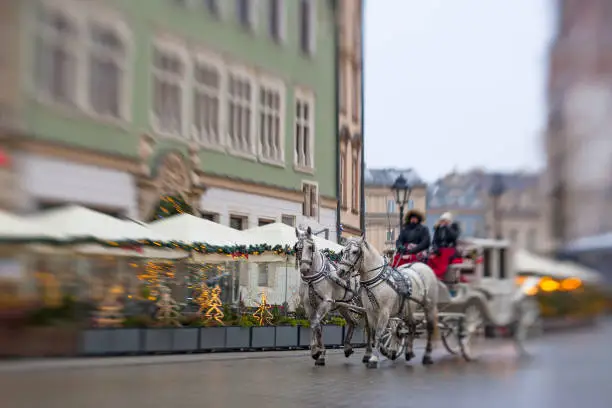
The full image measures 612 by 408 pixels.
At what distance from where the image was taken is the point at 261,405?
2.90 meters

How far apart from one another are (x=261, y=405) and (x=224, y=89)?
199 centimetres

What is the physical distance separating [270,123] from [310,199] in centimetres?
47

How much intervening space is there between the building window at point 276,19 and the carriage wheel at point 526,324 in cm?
61

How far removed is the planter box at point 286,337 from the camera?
7277 millimetres

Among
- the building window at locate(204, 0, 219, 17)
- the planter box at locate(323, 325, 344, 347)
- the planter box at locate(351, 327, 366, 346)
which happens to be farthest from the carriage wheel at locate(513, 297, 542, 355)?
the planter box at locate(323, 325, 344, 347)

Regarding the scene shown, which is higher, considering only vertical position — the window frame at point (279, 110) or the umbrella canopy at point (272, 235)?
the window frame at point (279, 110)

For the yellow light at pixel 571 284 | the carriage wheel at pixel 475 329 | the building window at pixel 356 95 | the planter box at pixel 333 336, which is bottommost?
the planter box at pixel 333 336

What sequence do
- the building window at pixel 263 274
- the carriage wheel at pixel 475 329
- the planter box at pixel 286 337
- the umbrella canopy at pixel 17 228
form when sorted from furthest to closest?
the planter box at pixel 286 337, the carriage wheel at pixel 475 329, the building window at pixel 263 274, the umbrella canopy at pixel 17 228

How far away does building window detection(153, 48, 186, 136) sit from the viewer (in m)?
0.93

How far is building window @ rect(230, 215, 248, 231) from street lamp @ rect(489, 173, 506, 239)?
15.1 inches

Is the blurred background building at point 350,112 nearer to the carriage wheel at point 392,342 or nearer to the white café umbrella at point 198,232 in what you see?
the white café umbrella at point 198,232

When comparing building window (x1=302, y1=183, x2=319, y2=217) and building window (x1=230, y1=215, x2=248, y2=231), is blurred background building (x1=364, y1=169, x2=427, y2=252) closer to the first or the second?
building window (x1=302, y1=183, x2=319, y2=217)

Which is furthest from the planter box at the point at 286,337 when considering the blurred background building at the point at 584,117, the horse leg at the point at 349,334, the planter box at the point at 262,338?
the blurred background building at the point at 584,117

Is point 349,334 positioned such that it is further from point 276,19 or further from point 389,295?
point 276,19
